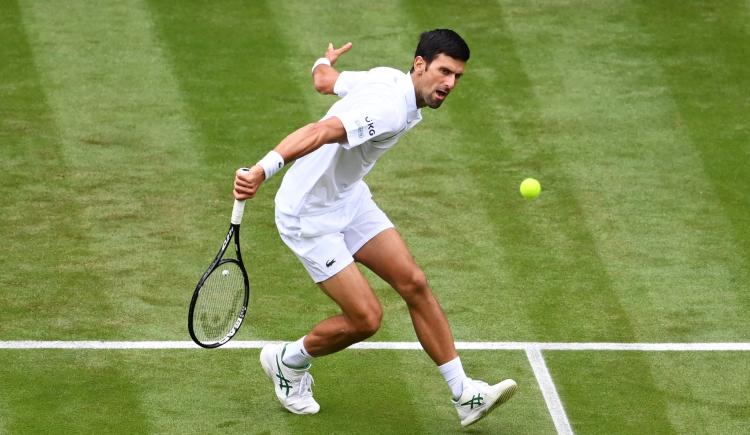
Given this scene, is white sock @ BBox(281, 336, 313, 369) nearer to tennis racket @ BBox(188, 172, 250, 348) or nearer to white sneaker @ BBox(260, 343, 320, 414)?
white sneaker @ BBox(260, 343, 320, 414)

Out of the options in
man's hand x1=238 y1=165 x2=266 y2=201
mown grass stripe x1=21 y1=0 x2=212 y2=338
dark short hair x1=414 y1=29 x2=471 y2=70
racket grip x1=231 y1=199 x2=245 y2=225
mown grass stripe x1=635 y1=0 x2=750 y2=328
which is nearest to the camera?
man's hand x1=238 y1=165 x2=266 y2=201

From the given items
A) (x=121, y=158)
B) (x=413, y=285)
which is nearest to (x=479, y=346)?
(x=413, y=285)

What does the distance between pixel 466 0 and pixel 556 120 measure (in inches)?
111

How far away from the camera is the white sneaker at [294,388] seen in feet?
29.9

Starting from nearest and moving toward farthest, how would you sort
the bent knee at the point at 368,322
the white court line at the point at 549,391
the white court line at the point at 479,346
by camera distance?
the bent knee at the point at 368,322
the white court line at the point at 549,391
the white court line at the point at 479,346

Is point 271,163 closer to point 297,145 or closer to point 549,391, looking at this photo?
point 297,145

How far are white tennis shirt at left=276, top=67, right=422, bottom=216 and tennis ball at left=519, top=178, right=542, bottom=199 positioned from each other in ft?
9.27

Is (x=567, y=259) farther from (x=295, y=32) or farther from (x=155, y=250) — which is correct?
(x=295, y=32)

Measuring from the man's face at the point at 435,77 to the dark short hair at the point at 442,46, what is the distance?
0.08 feet

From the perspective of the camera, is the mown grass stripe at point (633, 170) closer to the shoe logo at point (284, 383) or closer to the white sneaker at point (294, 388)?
Answer: the white sneaker at point (294, 388)

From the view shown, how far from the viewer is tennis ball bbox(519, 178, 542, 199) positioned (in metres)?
11.6

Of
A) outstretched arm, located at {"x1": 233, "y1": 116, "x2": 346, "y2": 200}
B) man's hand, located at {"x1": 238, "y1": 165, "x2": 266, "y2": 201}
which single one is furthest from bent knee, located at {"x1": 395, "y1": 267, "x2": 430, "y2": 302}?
man's hand, located at {"x1": 238, "y1": 165, "x2": 266, "y2": 201}

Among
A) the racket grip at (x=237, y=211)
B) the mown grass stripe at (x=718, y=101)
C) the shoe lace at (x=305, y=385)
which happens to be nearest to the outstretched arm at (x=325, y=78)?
the racket grip at (x=237, y=211)

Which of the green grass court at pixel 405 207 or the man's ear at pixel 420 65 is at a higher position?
the man's ear at pixel 420 65
